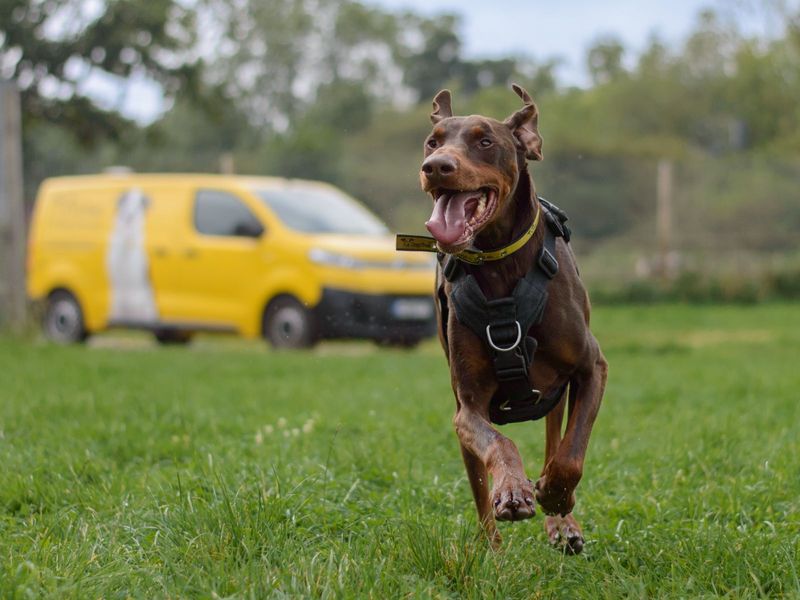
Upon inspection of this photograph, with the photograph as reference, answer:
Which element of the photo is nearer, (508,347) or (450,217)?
(450,217)

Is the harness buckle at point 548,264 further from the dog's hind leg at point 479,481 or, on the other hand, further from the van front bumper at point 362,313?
the van front bumper at point 362,313

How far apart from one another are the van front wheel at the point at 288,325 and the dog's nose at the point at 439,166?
897 cm

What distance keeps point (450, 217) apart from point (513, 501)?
2.78ft

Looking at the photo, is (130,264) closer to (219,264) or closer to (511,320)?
(219,264)

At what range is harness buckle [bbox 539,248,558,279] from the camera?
380 centimetres

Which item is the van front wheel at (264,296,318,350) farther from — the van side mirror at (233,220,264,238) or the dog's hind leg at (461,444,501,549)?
the dog's hind leg at (461,444,501,549)

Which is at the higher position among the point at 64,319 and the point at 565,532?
the point at 565,532

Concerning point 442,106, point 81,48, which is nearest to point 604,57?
point 81,48

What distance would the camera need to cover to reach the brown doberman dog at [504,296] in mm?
3516

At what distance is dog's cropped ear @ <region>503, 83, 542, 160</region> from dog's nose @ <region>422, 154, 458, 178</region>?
16.8 inches

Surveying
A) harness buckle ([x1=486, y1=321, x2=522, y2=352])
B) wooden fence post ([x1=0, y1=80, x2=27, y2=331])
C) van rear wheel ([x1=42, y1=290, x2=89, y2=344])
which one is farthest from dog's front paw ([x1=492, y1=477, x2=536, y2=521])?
van rear wheel ([x1=42, y1=290, x2=89, y2=344])

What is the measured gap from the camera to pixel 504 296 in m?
3.77

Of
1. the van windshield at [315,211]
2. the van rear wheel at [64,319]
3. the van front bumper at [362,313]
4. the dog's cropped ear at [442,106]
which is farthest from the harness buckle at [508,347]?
the van rear wheel at [64,319]

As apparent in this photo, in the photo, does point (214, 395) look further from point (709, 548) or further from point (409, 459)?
point (709, 548)
